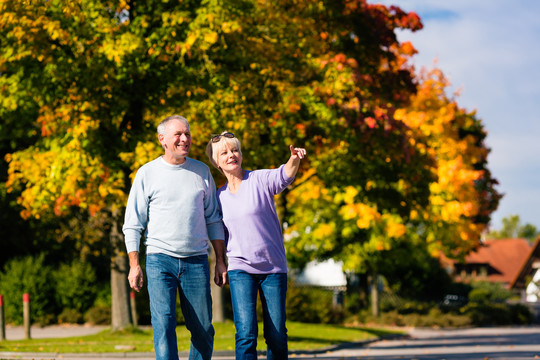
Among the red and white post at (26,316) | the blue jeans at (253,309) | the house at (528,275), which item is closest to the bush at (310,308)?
the red and white post at (26,316)

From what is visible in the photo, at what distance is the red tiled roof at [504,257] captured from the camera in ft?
236

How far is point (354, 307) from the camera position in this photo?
3488 cm

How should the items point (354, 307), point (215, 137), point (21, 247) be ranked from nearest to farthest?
point (215, 137), point (21, 247), point (354, 307)

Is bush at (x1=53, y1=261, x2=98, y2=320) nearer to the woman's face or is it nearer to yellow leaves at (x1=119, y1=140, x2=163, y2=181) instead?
yellow leaves at (x1=119, y1=140, x2=163, y2=181)

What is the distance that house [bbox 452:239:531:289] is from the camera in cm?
7156

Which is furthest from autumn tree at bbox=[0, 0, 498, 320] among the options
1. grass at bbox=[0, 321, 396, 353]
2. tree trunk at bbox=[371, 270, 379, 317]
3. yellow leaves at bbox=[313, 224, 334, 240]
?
tree trunk at bbox=[371, 270, 379, 317]

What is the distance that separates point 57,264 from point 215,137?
85.4 feet

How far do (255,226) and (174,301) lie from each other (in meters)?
0.78

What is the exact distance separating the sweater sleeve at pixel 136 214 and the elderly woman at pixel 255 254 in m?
0.59

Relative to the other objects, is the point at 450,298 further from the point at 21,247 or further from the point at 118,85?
the point at 118,85

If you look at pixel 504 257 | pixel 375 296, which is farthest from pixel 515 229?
pixel 375 296

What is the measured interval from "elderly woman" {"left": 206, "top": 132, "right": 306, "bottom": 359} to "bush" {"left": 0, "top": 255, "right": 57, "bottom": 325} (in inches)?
806

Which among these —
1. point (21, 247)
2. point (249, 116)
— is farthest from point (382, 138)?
point (21, 247)

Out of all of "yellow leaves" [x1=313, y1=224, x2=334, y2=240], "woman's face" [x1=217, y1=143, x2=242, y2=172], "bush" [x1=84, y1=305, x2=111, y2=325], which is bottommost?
"bush" [x1=84, y1=305, x2=111, y2=325]
